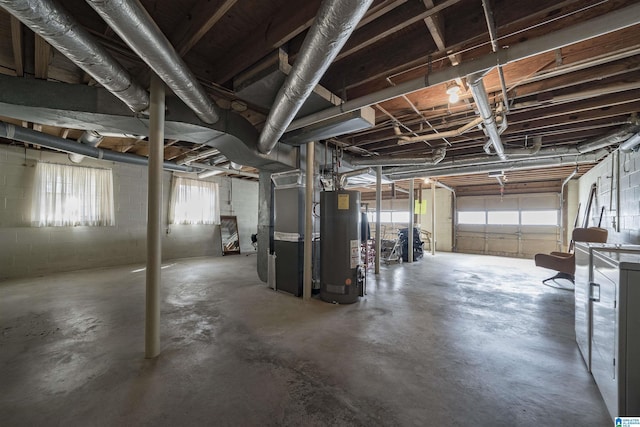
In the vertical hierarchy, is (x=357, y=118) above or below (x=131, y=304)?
above

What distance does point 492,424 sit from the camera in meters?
1.44

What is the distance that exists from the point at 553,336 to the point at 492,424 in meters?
1.74

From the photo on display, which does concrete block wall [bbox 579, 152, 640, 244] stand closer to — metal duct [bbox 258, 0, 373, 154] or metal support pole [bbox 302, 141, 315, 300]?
metal support pole [bbox 302, 141, 315, 300]

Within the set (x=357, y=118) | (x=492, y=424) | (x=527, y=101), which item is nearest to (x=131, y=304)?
(x=357, y=118)

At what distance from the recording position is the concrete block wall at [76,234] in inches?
185

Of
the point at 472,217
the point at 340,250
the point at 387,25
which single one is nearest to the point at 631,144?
the point at 387,25

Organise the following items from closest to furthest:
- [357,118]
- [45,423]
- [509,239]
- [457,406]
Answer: [45,423] → [457,406] → [357,118] → [509,239]

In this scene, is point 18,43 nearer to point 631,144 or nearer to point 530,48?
point 530,48

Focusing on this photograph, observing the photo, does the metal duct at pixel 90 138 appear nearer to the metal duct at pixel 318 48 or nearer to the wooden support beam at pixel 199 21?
the wooden support beam at pixel 199 21

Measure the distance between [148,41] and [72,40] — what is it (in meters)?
0.44

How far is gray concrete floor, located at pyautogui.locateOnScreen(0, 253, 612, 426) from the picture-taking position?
152 centimetres

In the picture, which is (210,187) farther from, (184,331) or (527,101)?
(527,101)

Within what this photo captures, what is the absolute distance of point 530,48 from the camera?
5.50 ft

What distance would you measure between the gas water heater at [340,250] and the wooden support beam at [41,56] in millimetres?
3008
